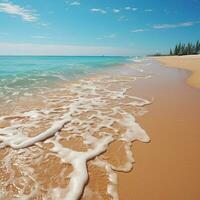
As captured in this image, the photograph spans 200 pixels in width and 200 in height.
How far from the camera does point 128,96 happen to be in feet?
26.7

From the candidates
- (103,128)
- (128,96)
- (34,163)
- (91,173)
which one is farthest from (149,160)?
(128,96)

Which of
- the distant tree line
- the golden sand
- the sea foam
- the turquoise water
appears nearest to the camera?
the sea foam

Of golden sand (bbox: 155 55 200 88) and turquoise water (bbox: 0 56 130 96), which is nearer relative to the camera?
turquoise water (bbox: 0 56 130 96)

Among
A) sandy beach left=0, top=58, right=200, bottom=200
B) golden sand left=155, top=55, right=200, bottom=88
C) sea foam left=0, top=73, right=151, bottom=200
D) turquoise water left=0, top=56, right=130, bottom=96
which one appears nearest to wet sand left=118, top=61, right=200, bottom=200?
sandy beach left=0, top=58, right=200, bottom=200

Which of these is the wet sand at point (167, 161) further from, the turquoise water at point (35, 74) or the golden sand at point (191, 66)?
the turquoise water at point (35, 74)

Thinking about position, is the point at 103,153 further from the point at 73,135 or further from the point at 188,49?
the point at 188,49

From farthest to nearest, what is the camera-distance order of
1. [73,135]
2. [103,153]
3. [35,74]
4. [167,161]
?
[35,74] < [73,135] < [103,153] < [167,161]

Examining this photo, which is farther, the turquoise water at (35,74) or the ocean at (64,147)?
the turquoise water at (35,74)

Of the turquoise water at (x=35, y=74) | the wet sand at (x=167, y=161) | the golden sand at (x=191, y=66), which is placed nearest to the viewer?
the wet sand at (x=167, y=161)

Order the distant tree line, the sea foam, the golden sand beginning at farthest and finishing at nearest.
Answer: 1. the distant tree line
2. the golden sand
3. the sea foam

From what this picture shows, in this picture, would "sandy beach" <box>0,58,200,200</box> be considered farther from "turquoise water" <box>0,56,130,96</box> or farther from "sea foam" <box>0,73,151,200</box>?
"turquoise water" <box>0,56,130,96</box>

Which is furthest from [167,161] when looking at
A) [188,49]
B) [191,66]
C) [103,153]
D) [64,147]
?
[188,49]

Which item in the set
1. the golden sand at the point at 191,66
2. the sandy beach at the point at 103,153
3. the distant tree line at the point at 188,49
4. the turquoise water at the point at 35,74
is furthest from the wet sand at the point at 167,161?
the distant tree line at the point at 188,49

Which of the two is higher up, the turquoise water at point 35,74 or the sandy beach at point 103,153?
the sandy beach at point 103,153
